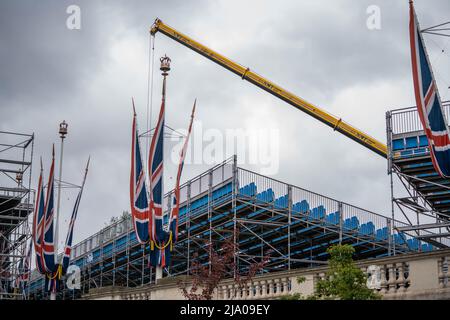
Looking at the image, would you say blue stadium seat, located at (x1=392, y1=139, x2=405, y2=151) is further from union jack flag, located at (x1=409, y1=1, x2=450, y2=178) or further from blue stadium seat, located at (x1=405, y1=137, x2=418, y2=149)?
union jack flag, located at (x1=409, y1=1, x2=450, y2=178)

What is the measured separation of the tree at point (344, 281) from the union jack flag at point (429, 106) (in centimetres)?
620

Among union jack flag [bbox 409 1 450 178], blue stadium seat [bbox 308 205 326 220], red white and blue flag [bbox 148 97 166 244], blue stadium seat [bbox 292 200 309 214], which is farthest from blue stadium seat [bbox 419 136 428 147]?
blue stadium seat [bbox 308 205 326 220]

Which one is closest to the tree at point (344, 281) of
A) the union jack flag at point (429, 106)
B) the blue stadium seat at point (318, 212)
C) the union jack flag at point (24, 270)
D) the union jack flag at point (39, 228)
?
the union jack flag at point (429, 106)

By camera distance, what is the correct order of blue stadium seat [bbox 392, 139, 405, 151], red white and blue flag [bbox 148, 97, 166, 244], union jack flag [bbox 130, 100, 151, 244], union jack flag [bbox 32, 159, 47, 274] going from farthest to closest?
union jack flag [bbox 32, 159, 47, 274] < union jack flag [bbox 130, 100, 151, 244] < red white and blue flag [bbox 148, 97, 166, 244] < blue stadium seat [bbox 392, 139, 405, 151]

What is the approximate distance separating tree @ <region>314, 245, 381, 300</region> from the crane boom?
95.7ft

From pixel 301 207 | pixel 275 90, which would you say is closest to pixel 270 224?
pixel 301 207

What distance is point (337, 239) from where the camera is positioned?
44625 mm

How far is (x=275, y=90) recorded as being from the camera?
177ft

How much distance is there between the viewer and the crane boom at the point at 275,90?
49531 millimetres

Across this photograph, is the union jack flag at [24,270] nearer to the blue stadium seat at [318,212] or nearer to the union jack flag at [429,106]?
the blue stadium seat at [318,212]

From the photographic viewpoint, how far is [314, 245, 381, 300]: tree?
18.7 meters
